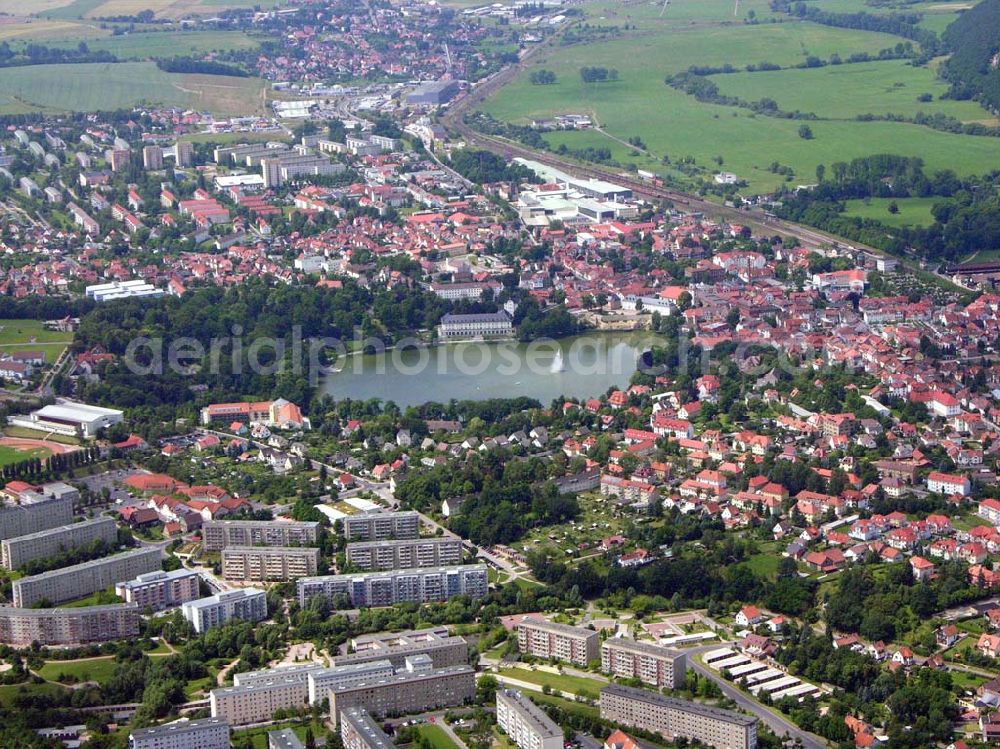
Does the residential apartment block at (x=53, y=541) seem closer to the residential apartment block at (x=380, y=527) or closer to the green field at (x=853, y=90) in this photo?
the residential apartment block at (x=380, y=527)

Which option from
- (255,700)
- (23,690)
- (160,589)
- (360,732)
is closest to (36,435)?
(160,589)

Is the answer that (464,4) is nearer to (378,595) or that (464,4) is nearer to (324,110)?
(324,110)

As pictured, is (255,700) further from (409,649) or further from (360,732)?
(409,649)

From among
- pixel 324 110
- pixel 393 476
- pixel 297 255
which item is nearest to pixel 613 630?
pixel 393 476

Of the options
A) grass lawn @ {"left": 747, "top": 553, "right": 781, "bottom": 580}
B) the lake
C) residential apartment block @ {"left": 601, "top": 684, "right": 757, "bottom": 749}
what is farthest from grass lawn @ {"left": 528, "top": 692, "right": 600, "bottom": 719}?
the lake

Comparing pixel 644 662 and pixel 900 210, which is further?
pixel 900 210

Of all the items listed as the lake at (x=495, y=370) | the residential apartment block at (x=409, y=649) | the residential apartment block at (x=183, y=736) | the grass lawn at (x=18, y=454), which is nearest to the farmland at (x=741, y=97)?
the lake at (x=495, y=370)

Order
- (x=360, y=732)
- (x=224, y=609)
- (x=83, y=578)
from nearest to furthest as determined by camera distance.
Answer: (x=360, y=732)
(x=224, y=609)
(x=83, y=578)

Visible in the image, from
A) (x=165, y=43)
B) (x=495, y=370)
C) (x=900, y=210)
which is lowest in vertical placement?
(x=495, y=370)
